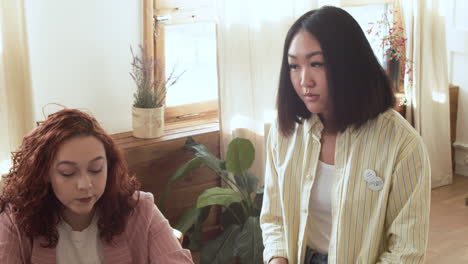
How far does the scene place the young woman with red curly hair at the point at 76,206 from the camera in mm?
1733

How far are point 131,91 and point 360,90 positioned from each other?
176 centimetres

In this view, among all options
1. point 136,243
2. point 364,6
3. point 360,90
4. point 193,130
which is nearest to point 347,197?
point 360,90

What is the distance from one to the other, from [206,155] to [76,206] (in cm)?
149

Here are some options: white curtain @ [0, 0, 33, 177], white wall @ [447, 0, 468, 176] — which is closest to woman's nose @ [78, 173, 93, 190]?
white curtain @ [0, 0, 33, 177]

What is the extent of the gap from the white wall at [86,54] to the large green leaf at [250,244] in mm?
823

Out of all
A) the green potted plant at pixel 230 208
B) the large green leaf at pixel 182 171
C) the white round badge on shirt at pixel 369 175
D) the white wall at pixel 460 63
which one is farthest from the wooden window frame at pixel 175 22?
the white wall at pixel 460 63

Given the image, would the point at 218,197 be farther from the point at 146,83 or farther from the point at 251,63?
the point at 251,63

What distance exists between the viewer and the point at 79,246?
1.84 m

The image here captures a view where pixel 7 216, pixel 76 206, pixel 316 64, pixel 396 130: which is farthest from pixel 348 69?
pixel 7 216

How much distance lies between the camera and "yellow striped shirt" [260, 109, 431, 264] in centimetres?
180

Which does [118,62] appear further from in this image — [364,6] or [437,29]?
[437,29]

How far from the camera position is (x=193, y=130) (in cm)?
352

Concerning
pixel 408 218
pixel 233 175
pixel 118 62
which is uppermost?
pixel 118 62

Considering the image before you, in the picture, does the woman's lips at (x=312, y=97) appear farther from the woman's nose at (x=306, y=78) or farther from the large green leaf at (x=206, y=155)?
the large green leaf at (x=206, y=155)
